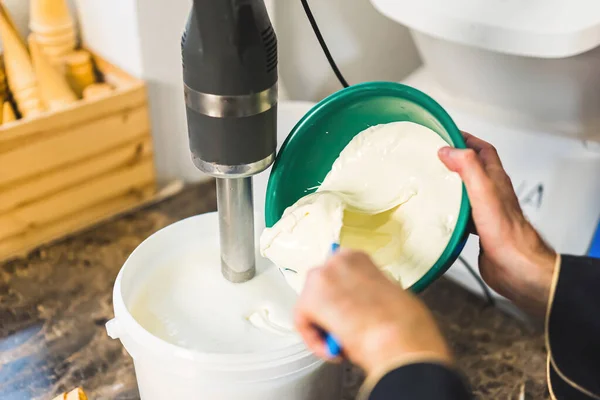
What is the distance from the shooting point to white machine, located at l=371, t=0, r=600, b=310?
28.0 inches

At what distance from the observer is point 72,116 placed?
89 centimetres

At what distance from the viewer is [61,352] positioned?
2.59 ft

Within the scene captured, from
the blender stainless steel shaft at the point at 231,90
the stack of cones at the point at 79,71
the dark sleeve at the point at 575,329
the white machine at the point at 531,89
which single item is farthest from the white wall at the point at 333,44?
the dark sleeve at the point at 575,329

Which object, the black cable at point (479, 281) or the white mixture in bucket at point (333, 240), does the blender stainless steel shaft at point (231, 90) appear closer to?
the white mixture in bucket at point (333, 240)

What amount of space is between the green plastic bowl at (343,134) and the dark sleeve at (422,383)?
15 centimetres

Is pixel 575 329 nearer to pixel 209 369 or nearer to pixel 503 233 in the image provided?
pixel 503 233

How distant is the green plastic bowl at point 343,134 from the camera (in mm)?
539

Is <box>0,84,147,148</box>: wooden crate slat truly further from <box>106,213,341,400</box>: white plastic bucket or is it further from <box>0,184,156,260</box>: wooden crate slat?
<box>106,213,341,400</box>: white plastic bucket

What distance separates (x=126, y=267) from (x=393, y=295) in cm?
29

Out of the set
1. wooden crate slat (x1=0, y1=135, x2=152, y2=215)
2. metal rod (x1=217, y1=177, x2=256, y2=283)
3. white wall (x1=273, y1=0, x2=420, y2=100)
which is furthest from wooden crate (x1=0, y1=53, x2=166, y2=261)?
metal rod (x1=217, y1=177, x2=256, y2=283)

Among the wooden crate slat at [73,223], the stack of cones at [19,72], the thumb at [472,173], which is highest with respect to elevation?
the thumb at [472,173]

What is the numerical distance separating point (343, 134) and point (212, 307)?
207mm

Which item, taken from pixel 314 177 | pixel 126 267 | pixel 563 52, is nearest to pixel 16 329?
pixel 126 267

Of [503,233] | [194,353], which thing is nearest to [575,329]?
[503,233]
